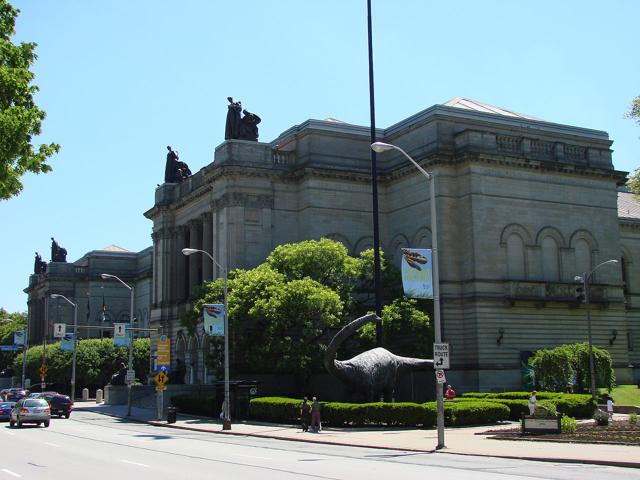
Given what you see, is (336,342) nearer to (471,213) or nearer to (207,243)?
(471,213)

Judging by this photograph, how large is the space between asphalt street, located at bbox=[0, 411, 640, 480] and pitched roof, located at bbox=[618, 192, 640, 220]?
56351 mm

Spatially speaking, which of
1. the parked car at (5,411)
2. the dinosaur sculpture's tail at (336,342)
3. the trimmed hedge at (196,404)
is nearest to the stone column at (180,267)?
the trimmed hedge at (196,404)

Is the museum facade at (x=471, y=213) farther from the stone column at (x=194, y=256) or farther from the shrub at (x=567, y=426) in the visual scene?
the shrub at (x=567, y=426)

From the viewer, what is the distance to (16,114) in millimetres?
24062

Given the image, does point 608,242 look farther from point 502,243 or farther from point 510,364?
point 510,364

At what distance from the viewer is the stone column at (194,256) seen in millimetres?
74438

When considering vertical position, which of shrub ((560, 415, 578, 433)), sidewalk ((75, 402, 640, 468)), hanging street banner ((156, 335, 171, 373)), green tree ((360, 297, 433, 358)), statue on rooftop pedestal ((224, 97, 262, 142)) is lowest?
sidewalk ((75, 402, 640, 468))

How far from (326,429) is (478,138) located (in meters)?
27.4

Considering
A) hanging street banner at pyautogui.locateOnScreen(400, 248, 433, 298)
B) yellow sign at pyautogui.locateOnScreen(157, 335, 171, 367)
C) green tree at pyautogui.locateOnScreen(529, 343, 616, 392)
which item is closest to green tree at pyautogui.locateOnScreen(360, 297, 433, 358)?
green tree at pyautogui.locateOnScreen(529, 343, 616, 392)

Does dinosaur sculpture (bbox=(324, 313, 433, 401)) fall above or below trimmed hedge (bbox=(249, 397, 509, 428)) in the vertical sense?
above

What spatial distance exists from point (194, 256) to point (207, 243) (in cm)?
702

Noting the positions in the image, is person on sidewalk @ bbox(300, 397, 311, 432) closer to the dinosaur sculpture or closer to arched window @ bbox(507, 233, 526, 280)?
the dinosaur sculpture

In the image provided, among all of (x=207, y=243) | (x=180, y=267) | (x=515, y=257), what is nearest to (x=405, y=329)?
(x=515, y=257)

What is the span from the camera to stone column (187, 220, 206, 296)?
74438 millimetres
